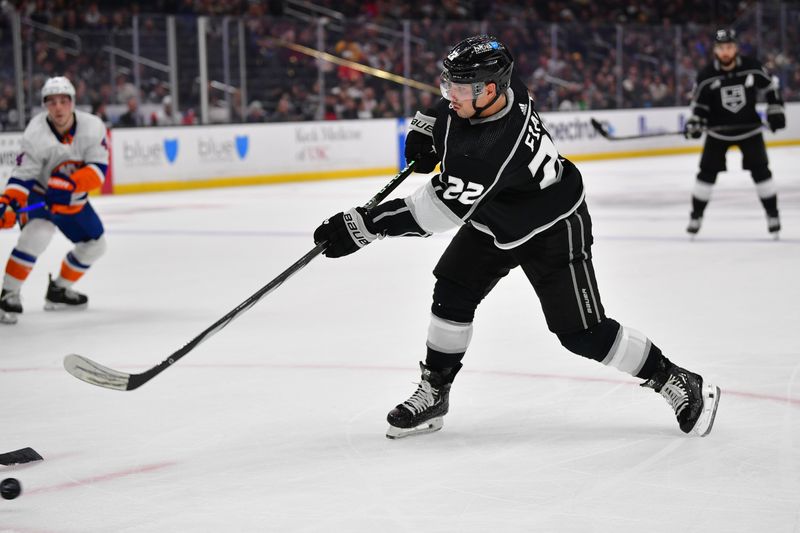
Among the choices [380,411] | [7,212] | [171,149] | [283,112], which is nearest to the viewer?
[380,411]

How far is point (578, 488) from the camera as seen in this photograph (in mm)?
2506

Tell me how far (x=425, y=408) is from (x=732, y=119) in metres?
4.68

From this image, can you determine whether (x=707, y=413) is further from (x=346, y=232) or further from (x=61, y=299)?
(x=61, y=299)

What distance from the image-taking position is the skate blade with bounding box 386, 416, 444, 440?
297 centimetres

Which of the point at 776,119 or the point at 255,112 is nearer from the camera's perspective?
the point at 776,119

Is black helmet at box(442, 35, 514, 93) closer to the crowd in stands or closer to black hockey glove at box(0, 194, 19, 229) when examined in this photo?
black hockey glove at box(0, 194, 19, 229)

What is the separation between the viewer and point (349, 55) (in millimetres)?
13734

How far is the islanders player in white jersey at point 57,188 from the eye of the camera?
4.96 meters

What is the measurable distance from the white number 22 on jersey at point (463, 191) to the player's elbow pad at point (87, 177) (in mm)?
2728

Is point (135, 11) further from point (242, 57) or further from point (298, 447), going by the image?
point (298, 447)

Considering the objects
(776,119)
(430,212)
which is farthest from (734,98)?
(430,212)

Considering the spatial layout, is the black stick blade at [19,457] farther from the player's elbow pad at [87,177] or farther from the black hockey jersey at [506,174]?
the player's elbow pad at [87,177]

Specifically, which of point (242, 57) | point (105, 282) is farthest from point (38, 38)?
point (105, 282)

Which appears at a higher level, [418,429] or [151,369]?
[151,369]
